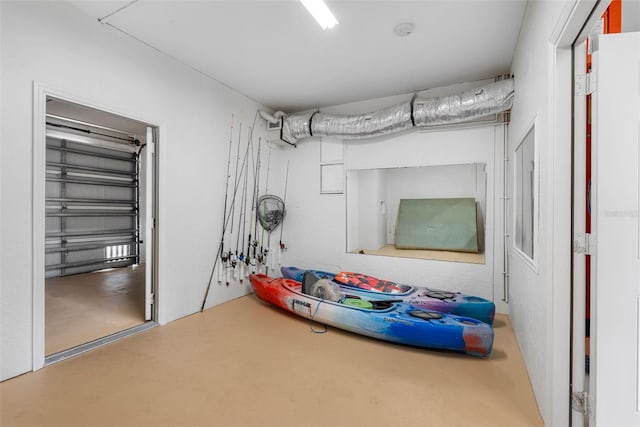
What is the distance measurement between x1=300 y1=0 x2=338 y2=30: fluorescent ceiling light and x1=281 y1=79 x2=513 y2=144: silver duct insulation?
5.74 feet

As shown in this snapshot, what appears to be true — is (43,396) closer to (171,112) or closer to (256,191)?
(171,112)

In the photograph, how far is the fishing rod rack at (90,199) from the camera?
4.89 m

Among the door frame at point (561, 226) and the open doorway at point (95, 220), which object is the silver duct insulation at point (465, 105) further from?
the open doorway at point (95, 220)

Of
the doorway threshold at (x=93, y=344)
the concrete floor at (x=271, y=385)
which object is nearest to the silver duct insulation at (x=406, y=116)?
the concrete floor at (x=271, y=385)

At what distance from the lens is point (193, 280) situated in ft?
10.8

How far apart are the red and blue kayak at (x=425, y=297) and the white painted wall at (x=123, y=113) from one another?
1660 millimetres

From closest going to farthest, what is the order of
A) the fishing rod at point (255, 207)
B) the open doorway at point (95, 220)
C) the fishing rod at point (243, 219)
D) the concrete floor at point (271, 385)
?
1. the concrete floor at point (271, 385)
2. the open doorway at point (95, 220)
3. the fishing rod at point (243, 219)
4. the fishing rod at point (255, 207)

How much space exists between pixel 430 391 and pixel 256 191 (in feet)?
10.6

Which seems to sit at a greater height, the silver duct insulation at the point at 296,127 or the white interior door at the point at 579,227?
the silver duct insulation at the point at 296,127

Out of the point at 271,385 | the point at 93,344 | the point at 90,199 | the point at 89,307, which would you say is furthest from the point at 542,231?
the point at 90,199

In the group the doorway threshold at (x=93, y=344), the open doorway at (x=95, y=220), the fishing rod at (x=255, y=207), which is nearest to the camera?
the doorway threshold at (x=93, y=344)

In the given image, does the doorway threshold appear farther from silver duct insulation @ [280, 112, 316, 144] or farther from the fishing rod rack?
the fishing rod rack

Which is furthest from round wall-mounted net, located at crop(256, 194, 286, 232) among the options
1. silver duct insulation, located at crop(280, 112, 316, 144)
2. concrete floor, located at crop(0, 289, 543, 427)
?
concrete floor, located at crop(0, 289, 543, 427)

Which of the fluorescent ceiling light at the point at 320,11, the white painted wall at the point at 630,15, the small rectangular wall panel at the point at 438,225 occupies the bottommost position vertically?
the small rectangular wall panel at the point at 438,225
